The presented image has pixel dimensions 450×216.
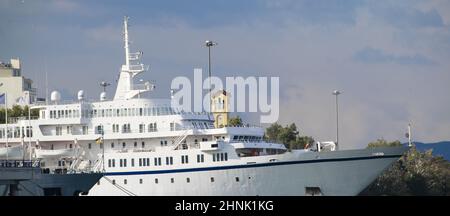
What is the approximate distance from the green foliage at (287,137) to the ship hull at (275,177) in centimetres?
531

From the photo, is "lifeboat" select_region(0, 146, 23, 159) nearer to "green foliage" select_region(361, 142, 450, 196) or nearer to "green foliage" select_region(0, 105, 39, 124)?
"green foliage" select_region(0, 105, 39, 124)

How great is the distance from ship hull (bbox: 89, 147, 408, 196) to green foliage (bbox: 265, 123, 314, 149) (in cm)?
Result: 531

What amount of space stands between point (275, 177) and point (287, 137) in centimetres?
687

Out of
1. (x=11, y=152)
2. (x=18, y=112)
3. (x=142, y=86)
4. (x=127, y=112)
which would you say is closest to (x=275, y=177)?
(x=127, y=112)

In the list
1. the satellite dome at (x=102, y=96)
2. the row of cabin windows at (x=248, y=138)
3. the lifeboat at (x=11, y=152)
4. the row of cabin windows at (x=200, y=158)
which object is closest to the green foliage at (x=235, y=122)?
the row of cabin windows at (x=248, y=138)

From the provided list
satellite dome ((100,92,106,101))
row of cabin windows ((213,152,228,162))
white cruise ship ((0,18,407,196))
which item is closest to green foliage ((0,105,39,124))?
white cruise ship ((0,18,407,196))

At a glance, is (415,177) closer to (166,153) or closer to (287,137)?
(287,137)

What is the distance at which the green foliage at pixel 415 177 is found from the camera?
3459cm

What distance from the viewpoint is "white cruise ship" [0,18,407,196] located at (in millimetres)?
32344

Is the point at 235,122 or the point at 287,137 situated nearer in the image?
the point at 235,122

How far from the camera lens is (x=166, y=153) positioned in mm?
33344

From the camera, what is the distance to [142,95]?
3459cm
